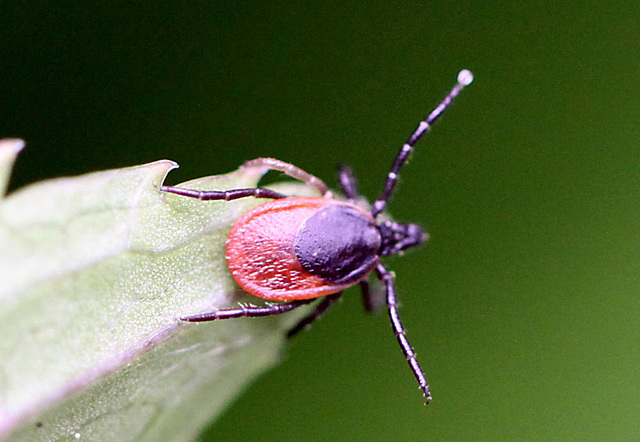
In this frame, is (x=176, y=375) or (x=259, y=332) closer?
(x=176, y=375)

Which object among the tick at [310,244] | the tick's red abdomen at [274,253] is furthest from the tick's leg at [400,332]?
the tick's red abdomen at [274,253]

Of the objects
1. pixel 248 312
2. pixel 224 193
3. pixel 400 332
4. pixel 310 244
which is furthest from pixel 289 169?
pixel 400 332

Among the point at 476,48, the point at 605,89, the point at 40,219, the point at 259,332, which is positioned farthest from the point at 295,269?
the point at 605,89

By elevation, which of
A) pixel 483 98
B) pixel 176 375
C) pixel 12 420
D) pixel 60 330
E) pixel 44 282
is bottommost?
pixel 176 375

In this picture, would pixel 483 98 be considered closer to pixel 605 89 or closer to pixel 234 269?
pixel 605 89

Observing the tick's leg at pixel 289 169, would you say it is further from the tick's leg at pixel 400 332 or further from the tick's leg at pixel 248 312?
the tick's leg at pixel 400 332

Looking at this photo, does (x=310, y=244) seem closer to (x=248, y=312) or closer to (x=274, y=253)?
(x=274, y=253)
